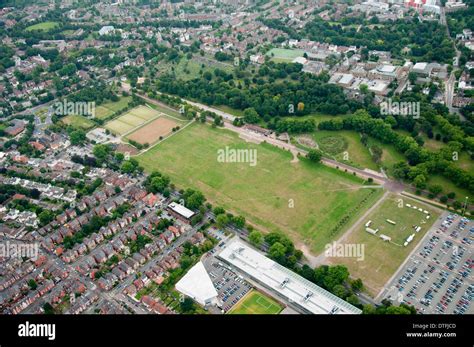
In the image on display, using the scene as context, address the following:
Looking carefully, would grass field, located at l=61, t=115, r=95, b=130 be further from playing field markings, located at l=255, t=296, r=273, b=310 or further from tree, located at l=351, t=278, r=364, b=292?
tree, located at l=351, t=278, r=364, b=292

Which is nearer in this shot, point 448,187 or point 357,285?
point 357,285

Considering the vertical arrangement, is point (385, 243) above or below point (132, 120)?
above

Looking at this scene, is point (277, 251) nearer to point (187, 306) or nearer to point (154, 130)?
point (187, 306)

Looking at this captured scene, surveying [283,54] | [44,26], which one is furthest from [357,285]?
[44,26]

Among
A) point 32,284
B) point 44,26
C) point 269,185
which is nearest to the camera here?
point 32,284

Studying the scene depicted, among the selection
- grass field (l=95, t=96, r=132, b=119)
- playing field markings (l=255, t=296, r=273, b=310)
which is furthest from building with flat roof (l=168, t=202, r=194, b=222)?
grass field (l=95, t=96, r=132, b=119)

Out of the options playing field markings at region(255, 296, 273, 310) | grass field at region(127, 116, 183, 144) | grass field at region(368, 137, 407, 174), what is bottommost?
grass field at region(127, 116, 183, 144)

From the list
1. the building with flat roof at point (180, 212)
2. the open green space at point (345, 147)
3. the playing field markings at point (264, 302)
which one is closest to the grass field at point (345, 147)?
the open green space at point (345, 147)
